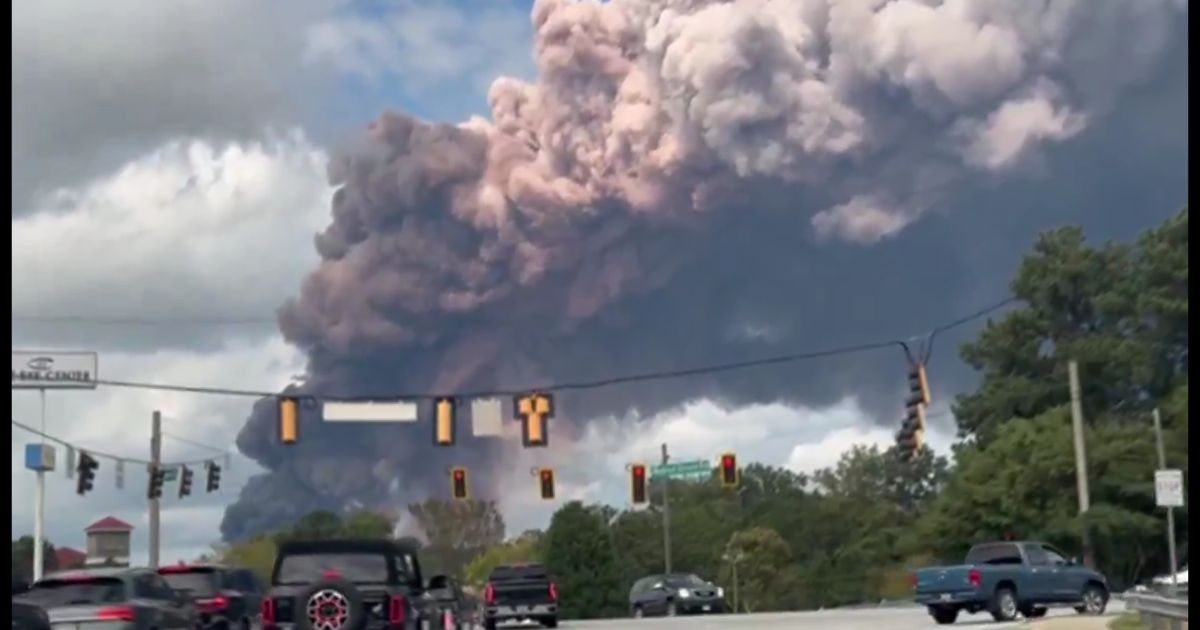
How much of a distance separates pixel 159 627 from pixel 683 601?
1533 inches

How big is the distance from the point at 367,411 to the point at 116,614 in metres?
32.0

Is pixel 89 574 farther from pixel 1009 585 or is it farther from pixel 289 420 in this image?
pixel 289 420

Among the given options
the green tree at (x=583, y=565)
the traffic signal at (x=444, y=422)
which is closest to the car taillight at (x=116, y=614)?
the traffic signal at (x=444, y=422)

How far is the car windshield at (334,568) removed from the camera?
79.6 feet

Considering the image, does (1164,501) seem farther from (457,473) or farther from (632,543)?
(632,543)

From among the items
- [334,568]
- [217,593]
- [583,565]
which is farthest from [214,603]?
[583,565]

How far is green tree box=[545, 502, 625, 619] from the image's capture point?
3597 inches

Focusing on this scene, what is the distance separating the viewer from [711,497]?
413 ft

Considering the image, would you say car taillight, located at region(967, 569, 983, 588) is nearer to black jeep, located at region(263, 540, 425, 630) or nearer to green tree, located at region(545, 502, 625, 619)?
black jeep, located at region(263, 540, 425, 630)

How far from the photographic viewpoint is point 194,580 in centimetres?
3139

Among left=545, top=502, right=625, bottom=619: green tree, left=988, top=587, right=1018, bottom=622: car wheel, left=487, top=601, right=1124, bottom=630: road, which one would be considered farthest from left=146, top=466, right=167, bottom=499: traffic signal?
left=988, top=587, right=1018, bottom=622: car wheel

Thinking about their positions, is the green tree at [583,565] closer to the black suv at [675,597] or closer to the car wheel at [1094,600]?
the black suv at [675,597]

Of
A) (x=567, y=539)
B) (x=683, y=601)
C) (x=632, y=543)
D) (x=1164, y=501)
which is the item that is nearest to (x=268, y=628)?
(x=1164, y=501)

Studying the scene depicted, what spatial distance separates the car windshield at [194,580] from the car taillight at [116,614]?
244 inches
